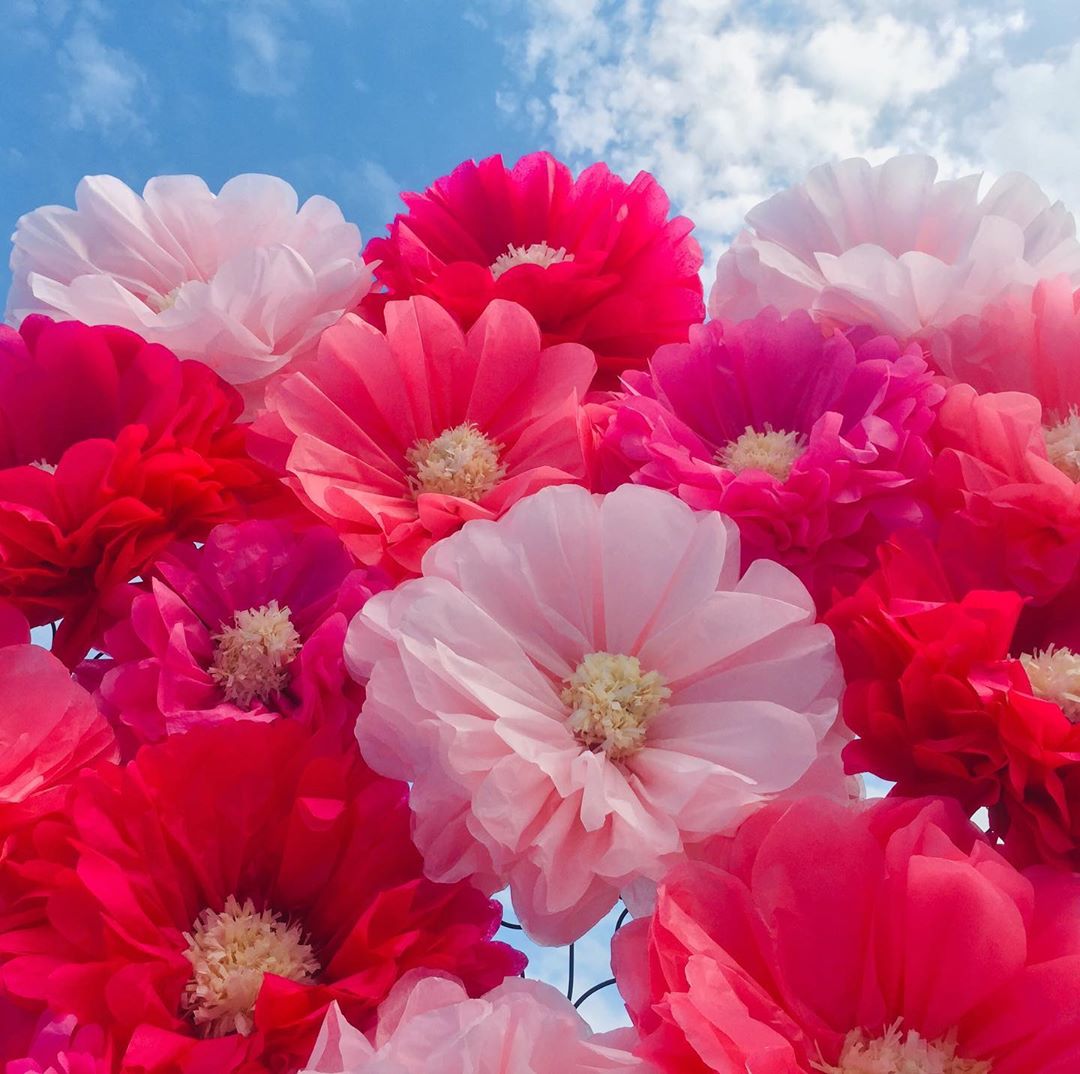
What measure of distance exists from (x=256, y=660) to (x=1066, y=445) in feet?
1.07

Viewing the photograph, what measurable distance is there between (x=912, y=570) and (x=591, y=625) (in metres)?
0.11

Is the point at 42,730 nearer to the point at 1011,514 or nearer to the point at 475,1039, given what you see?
the point at 475,1039

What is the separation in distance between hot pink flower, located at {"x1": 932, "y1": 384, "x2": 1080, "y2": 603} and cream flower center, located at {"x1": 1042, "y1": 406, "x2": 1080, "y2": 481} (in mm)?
32

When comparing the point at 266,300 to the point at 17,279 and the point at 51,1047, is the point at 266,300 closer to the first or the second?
the point at 17,279

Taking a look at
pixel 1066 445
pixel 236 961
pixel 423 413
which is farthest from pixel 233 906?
pixel 1066 445

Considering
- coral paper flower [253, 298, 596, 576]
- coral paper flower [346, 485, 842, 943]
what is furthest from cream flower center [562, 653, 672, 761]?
coral paper flower [253, 298, 596, 576]

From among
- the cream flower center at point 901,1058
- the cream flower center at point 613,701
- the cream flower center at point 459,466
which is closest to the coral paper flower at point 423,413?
the cream flower center at point 459,466

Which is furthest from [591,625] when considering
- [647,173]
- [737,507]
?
[647,173]

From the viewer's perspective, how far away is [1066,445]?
496 mm

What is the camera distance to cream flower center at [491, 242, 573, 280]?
0.63m

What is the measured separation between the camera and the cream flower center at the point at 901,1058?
1.13 ft

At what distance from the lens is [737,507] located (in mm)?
430

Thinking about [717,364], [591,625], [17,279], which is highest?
[17,279]

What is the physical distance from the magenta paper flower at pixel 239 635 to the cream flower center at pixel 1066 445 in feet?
0.90
